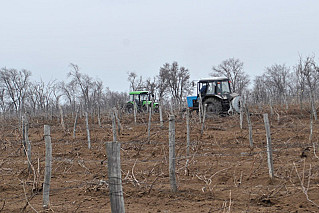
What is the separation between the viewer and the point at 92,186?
5.18 m

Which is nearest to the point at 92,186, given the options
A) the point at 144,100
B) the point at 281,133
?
the point at 281,133

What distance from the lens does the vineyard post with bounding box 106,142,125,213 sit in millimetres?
2627

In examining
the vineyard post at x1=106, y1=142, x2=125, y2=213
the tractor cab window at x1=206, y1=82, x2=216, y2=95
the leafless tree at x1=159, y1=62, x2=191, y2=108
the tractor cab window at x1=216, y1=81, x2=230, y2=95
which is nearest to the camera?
the vineyard post at x1=106, y1=142, x2=125, y2=213

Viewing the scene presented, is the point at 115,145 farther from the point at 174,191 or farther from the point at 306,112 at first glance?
the point at 306,112

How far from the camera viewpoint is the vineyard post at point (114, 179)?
263cm

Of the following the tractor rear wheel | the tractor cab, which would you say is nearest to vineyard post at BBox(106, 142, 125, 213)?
the tractor rear wheel

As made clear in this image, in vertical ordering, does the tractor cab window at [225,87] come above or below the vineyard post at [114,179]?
above

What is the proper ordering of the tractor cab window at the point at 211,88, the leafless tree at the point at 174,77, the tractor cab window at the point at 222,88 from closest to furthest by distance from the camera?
1. the tractor cab window at the point at 222,88
2. the tractor cab window at the point at 211,88
3. the leafless tree at the point at 174,77

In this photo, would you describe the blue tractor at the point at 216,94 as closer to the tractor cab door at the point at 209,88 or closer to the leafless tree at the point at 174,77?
the tractor cab door at the point at 209,88

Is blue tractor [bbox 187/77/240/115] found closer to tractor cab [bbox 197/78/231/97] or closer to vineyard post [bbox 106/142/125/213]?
tractor cab [bbox 197/78/231/97]

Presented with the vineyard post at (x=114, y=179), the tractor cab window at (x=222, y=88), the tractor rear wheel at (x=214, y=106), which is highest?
the tractor cab window at (x=222, y=88)

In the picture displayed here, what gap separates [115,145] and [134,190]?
2.51m

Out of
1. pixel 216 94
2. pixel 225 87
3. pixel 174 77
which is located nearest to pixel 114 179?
pixel 216 94

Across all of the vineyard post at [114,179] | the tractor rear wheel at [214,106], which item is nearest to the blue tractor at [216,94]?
the tractor rear wheel at [214,106]
